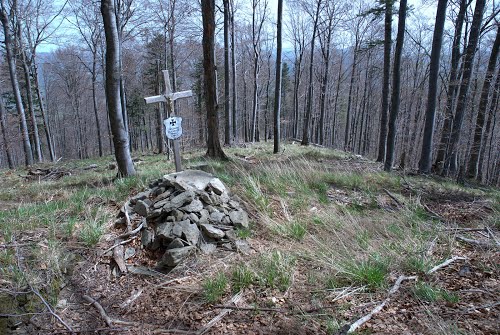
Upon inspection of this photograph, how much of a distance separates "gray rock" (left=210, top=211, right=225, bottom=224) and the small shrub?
1.03 meters

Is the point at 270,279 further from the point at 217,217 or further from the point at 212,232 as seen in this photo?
the point at 217,217

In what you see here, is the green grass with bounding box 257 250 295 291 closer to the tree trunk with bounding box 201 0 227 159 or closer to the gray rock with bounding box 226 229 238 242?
the gray rock with bounding box 226 229 238 242

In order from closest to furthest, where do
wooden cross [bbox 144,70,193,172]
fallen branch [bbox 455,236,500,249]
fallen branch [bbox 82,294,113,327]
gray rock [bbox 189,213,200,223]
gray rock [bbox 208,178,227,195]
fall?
fallen branch [bbox 82,294,113,327] < fallen branch [bbox 455,236,500,249] < gray rock [bbox 189,213,200,223] < gray rock [bbox 208,178,227,195] < wooden cross [bbox 144,70,193,172]

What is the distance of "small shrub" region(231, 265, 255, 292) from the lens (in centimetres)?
257

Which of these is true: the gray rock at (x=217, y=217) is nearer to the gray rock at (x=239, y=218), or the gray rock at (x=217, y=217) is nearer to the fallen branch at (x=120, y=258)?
the gray rock at (x=239, y=218)

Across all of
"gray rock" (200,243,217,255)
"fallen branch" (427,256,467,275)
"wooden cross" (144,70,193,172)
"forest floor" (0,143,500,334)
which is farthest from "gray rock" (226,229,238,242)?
"wooden cross" (144,70,193,172)

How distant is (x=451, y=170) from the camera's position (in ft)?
42.1

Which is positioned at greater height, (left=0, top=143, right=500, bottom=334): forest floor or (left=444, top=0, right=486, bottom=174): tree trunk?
(left=444, top=0, right=486, bottom=174): tree trunk

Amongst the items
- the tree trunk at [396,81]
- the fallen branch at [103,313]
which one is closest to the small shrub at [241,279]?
the fallen branch at [103,313]

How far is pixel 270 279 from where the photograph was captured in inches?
101

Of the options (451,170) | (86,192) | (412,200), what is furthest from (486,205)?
(451,170)

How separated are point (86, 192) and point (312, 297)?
169 inches

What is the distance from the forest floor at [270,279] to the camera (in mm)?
2141

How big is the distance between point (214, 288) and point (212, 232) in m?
0.90
